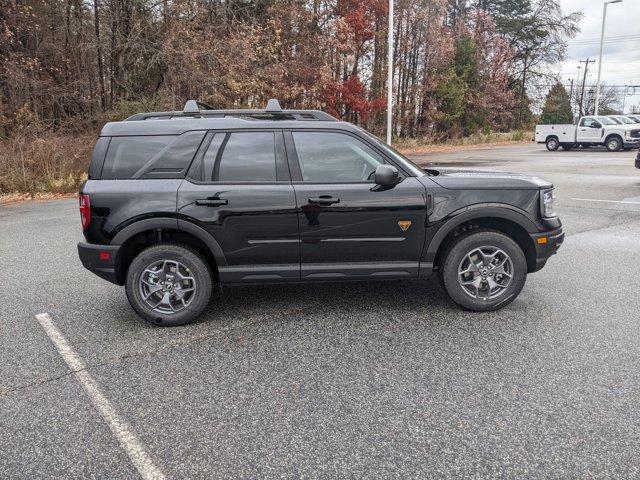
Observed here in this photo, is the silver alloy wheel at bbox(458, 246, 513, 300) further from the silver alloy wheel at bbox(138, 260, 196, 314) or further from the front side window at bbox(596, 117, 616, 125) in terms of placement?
the front side window at bbox(596, 117, 616, 125)

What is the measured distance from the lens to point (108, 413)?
300 centimetres

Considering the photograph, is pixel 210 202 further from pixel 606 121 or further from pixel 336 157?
pixel 606 121

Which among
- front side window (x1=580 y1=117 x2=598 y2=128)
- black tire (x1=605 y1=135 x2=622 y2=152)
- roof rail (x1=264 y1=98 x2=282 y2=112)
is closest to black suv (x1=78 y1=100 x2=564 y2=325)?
roof rail (x1=264 y1=98 x2=282 y2=112)

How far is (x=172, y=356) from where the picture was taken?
12.3 feet

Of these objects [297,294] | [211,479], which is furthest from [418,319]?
[211,479]

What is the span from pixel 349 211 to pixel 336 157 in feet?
1.64

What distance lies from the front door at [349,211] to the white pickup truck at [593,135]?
2509cm

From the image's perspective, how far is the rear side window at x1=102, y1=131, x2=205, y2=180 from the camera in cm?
425

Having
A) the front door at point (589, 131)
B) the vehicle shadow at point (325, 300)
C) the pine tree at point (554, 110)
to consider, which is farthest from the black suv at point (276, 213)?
the pine tree at point (554, 110)

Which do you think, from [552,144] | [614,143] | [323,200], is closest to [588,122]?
[614,143]

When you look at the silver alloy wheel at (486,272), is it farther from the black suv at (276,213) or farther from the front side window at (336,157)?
the front side window at (336,157)

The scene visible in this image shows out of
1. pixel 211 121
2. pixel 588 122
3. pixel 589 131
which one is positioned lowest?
pixel 211 121

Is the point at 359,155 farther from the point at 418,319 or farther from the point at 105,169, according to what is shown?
the point at 105,169

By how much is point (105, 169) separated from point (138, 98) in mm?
17217
